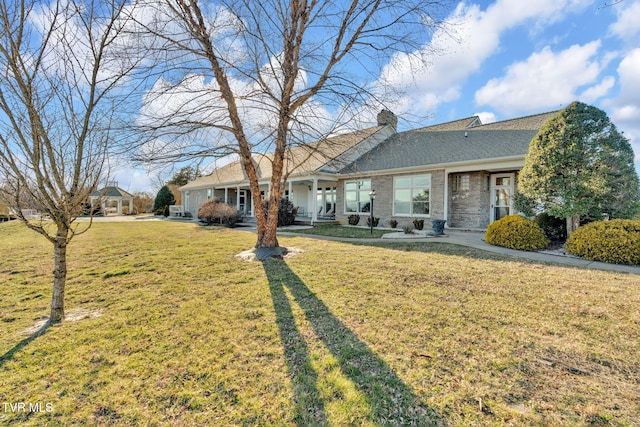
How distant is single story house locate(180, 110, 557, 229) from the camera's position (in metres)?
12.2

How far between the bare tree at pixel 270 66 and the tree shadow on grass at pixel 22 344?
330cm

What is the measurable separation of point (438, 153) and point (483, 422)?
43.8 feet

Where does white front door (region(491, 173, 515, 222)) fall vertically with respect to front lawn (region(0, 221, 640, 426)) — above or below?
above

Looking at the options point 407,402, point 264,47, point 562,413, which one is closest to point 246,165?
point 264,47

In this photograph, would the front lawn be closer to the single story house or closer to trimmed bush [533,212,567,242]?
trimmed bush [533,212,567,242]

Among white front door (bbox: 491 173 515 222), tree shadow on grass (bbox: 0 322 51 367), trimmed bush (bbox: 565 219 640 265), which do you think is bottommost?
tree shadow on grass (bbox: 0 322 51 367)

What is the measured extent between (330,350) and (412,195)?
1229 centimetres

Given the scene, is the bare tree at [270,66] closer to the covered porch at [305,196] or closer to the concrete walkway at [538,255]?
the concrete walkway at [538,255]

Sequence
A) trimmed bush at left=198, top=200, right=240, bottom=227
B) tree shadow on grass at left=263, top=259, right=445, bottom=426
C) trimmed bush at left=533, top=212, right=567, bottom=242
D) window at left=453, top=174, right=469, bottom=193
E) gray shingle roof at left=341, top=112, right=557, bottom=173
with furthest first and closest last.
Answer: trimmed bush at left=198, top=200, right=240, bottom=227 → window at left=453, top=174, right=469, bottom=193 → gray shingle roof at left=341, top=112, right=557, bottom=173 → trimmed bush at left=533, top=212, right=567, bottom=242 → tree shadow on grass at left=263, top=259, right=445, bottom=426

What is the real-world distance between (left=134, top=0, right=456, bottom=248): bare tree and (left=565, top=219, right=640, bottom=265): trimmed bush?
237 inches

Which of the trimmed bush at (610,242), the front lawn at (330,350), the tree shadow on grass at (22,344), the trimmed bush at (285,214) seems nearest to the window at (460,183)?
the trimmed bush at (610,242)

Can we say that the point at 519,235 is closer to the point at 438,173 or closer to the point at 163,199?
the point at 438,173

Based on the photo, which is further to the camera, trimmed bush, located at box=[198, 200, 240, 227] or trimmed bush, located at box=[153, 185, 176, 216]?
trimmed bush, located at box=[153, 185, 176, 216]

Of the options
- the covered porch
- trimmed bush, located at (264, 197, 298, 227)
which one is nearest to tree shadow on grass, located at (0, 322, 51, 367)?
the covered porch
